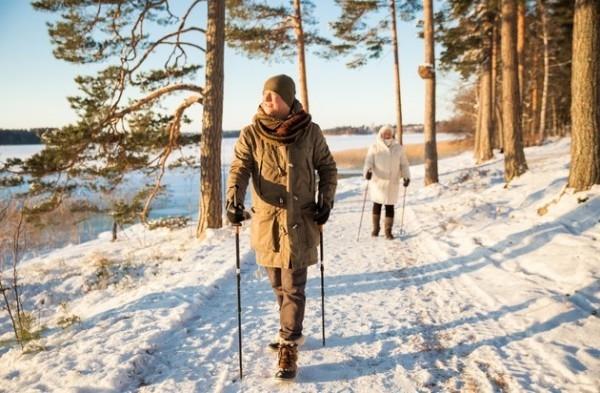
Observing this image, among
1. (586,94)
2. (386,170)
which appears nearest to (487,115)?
(586,94)

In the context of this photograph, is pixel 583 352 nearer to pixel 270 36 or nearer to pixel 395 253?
pixel 395 253

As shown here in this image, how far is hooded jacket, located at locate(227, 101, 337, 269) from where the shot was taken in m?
3.03

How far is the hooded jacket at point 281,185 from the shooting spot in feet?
9.93

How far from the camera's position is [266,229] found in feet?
10.4

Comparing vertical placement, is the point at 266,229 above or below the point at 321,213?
below

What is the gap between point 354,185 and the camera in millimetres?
17516

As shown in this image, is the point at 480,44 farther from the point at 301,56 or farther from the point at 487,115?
the point at 301,56

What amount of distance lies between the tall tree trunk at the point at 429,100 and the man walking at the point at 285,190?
10437mm

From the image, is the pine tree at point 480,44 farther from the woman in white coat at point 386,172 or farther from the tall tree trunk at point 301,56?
the woman in white coat at point 386,172

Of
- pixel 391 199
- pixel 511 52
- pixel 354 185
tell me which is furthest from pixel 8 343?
pixel 354 185

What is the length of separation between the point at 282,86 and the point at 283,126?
303 mm

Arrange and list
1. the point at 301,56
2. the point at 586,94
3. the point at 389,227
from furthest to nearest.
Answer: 1. the point at 301,56
2. the point at 389,227
3. the point at 586,94

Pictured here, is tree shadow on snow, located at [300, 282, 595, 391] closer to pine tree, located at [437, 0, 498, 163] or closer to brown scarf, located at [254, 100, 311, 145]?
brown scarf, located at [254, 100, 311, 145]

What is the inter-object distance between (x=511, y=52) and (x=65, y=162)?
11.2m
